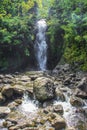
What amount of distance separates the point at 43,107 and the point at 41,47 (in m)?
12.7

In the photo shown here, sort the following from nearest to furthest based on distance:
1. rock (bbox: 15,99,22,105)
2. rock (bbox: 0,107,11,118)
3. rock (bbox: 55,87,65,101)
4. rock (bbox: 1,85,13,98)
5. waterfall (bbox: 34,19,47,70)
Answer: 1. rock (bbox: 0,107,11,118)
2. rock (bbox: 15,99,22,105)
3. rock (bbox: 1,85,13,98)
4. rock (bbox: 55,87,65,101)
5. waterfall (bbox: 34,19,47,70)

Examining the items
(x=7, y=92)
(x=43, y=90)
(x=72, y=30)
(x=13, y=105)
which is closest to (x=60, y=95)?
(x=43, y=90)

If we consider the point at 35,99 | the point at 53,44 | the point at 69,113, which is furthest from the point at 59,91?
the point at 53,44

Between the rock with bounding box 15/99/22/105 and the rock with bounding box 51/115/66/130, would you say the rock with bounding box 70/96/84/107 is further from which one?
the rock with bounding box 15/99/22/105

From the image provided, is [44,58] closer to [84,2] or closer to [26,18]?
[26,18]

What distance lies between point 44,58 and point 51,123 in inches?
558

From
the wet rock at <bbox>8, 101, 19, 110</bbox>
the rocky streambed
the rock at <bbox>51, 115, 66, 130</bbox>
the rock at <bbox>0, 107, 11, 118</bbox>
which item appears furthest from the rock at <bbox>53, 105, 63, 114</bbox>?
the rock at <bbox>0, 107, 11, 118</bbox>

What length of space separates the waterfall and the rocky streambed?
794 cm

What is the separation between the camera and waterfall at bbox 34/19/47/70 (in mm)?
23087

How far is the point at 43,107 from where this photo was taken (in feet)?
37.9

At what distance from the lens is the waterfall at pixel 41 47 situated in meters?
23.1

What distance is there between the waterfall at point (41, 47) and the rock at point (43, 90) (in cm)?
1005

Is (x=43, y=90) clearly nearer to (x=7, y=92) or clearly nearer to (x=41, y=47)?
(x=7, y=92)

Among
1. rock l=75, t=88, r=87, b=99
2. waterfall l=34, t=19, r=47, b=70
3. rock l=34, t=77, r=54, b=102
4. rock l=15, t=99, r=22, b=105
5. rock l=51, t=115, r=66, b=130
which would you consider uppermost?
waterfall l=34, t=19, r=47, b=70
